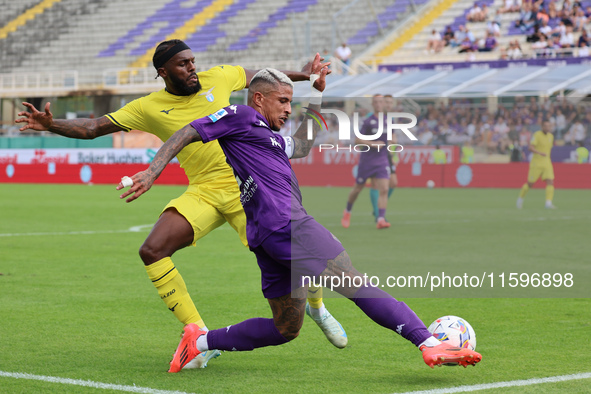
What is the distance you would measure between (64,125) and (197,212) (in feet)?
3.28

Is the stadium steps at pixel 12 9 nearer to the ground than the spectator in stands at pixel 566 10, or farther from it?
nearer to the ground

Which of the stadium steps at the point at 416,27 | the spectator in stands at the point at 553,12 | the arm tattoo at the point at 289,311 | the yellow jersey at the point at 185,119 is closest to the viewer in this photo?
the arm tattoo at the point at 289,311

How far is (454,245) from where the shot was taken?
37.8 ft

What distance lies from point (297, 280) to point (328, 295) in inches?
123

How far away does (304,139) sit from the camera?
524 cm

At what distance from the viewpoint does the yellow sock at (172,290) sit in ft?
17.6

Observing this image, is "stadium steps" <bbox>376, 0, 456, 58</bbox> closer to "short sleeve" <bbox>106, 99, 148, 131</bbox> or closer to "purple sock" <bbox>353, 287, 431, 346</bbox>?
"short sleeve" <bbox>106, 99, 148, 131</bbox>

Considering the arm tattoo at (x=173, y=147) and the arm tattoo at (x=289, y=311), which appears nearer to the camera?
the arm tattoo at (x=173, y=147)

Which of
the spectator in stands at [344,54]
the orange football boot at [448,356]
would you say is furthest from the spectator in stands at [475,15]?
the orange football boot at [448,356]

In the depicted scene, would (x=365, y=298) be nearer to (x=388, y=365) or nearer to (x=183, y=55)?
(x=388, y=365)

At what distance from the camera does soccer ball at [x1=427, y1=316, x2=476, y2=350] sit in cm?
481

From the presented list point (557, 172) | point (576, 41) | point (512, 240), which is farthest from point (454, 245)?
point (576, 41)

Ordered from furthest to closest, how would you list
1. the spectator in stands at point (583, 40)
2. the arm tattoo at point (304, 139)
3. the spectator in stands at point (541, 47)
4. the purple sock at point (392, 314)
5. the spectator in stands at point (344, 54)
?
the spectator in stands at point (344, 54), the spectator in stands at point (541, 47), the spectator in stands at point (583, 40), the arm tattoo at point (304, 139), the purple sock at point (392, 314)

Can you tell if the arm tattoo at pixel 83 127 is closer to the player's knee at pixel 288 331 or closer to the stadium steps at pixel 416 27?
the player's knee at pixel 288 331
